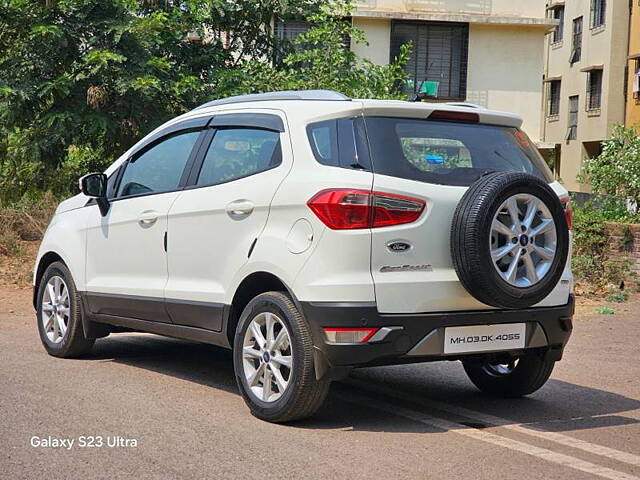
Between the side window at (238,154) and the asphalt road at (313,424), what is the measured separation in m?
1.44

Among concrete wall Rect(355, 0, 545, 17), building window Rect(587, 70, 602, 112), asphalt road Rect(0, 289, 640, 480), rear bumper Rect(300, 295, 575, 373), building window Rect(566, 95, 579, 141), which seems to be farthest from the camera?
building window Rect(566, 95, 579, 141)

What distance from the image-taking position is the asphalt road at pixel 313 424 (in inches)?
208

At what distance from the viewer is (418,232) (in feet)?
19.4

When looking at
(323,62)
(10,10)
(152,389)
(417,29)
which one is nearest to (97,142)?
(10,10)

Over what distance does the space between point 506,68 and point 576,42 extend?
14.8 m

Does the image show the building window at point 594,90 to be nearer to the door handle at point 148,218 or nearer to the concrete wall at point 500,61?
the concrete wall at point 500,61

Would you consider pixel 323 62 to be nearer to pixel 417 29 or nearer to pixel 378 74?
pixel 378 74

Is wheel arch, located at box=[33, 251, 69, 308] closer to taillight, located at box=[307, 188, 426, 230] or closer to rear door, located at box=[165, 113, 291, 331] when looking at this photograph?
rear door, located at box=[165, 113, 291, 331]

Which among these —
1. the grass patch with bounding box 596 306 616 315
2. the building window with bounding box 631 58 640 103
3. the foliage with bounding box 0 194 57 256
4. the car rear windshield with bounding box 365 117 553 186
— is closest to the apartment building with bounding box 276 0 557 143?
the building window with bounding box 631 58 640 103

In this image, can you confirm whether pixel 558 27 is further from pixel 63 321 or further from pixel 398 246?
pixel 398 246

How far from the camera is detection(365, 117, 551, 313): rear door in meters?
5.86

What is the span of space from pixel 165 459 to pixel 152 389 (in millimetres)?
1902

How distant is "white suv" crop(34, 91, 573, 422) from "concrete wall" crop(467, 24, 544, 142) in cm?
2643

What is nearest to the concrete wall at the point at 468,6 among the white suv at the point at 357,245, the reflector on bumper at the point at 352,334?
the white suv at the point at 357,245
